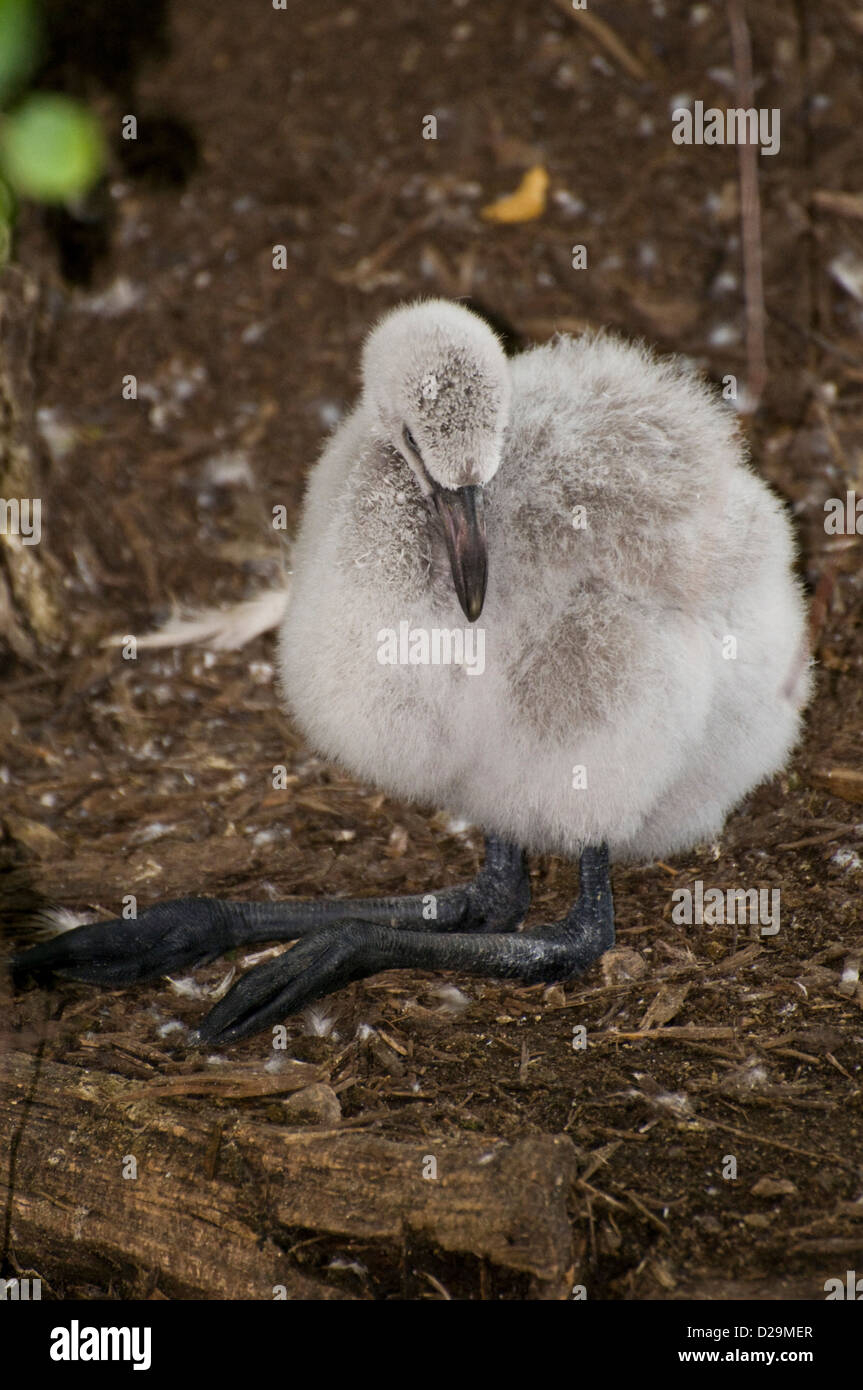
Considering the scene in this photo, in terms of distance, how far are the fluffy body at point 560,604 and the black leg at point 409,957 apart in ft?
0.79

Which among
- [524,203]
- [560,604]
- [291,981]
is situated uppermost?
[524,203]

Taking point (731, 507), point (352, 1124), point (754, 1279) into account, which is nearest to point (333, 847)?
point (352, 1124)

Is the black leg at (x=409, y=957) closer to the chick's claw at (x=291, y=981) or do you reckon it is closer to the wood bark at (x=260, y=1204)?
the chick's claw at (x=291, y=981)

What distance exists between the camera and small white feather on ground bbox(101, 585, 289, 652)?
4570 mm

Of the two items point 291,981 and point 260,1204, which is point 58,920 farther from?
point 260,1204

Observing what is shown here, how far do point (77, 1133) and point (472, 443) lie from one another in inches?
63.1

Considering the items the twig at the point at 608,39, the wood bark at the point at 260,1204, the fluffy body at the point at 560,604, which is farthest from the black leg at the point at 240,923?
the twig at the point at 608,39

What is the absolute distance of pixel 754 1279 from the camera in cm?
221

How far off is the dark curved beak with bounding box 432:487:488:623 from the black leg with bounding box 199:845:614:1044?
0.85 meters

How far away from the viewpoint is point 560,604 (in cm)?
288

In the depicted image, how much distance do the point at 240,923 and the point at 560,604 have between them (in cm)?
119

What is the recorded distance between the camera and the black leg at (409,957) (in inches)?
117

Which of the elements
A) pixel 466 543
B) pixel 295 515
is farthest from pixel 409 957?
pixel 295 515

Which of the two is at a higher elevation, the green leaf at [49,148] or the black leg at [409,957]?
the green leaf at [49,148]
